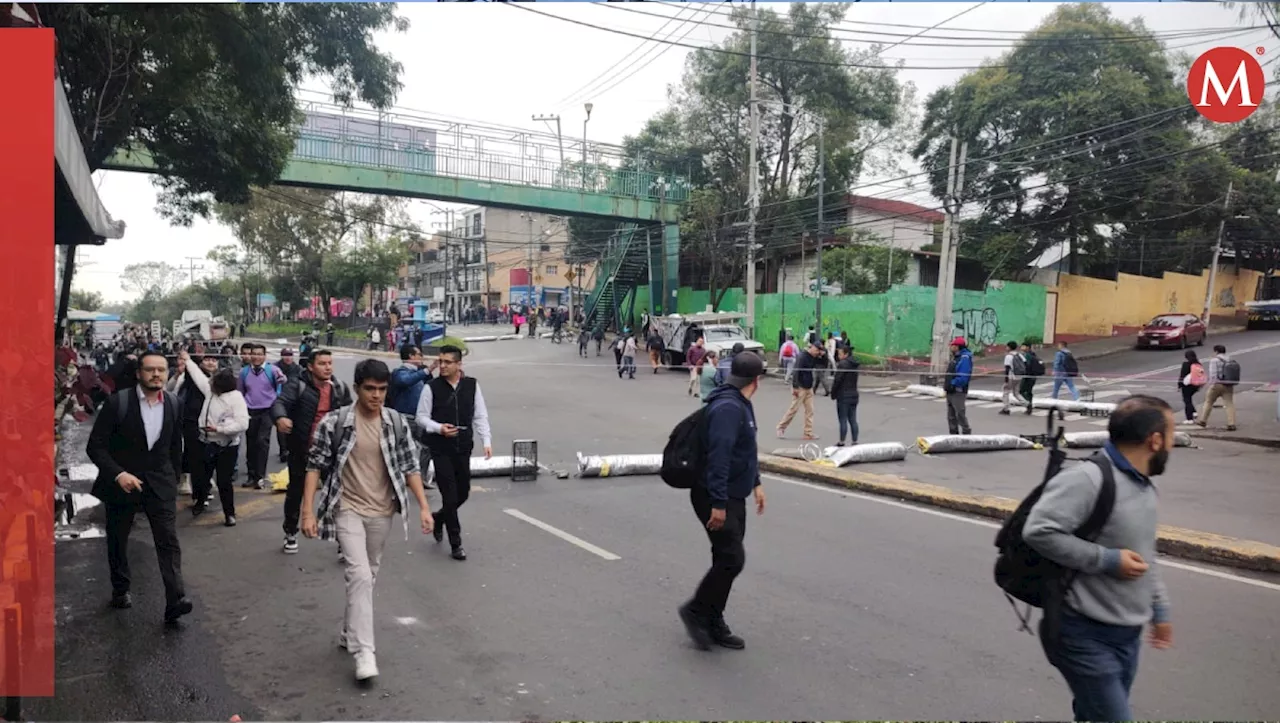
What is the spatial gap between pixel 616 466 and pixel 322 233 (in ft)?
132

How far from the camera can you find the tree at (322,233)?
4362cm

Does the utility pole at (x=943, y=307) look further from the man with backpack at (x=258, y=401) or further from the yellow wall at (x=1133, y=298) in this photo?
the man with backpack at (x=258, y=401)

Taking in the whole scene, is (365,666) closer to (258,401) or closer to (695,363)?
(258,401)

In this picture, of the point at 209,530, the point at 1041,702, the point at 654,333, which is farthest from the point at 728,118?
the point at 1041,702

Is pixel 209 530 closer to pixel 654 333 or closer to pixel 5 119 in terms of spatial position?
pixel 5 119

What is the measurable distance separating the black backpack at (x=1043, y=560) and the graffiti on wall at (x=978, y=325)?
91.5 ft

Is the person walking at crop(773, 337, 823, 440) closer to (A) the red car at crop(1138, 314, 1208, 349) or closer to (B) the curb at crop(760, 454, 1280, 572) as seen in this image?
(B) the curb at crop(760, 454, 1280, 572)

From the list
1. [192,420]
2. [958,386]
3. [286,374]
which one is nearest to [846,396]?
[958,386]

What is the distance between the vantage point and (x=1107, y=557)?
2.71m

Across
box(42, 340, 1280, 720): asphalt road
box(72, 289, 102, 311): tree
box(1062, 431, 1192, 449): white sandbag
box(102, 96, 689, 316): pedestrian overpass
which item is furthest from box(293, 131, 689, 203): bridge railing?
box(72, 289, 102, 311): tree

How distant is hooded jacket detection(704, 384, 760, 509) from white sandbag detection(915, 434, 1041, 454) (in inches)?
310

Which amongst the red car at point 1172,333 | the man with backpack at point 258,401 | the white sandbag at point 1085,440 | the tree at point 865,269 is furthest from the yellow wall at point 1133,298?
the man with backpack at point 258,401

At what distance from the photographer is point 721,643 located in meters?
4.65

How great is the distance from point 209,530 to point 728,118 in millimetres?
28628
